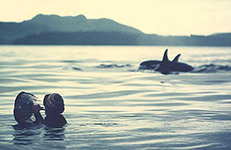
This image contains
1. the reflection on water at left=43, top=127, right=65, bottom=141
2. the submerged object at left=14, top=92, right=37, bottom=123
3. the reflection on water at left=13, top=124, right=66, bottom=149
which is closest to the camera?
the reflection on water at left=13, top=124, right=66, bottom=149

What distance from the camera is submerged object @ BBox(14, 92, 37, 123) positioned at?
855 cm

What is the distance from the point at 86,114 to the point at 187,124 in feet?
8.76

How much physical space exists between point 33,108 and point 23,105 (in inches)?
7.3

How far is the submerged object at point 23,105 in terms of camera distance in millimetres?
8547

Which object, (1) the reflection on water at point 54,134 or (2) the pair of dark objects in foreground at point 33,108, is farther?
(2) the pair of dark objects in foreground at point 33,108

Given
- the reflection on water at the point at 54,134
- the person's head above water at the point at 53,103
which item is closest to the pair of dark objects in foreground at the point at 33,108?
the person's head above water at the point at 53,103

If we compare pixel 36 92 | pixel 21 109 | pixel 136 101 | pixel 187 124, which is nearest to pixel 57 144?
pixel 21 109

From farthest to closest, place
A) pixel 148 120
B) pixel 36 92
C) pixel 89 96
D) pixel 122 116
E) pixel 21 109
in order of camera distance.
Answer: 1. pixel 36 92
2. pixel 89 96
3. pixel 122 116
4. pixel 148 120
5. pixel 21 109

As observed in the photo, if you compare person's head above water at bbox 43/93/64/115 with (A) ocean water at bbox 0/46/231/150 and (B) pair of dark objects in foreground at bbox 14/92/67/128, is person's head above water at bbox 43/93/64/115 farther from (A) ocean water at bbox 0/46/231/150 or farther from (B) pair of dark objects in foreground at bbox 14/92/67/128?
(A) ocean water at bbox 0/46/231/150

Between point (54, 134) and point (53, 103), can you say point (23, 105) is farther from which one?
point (54, 134)

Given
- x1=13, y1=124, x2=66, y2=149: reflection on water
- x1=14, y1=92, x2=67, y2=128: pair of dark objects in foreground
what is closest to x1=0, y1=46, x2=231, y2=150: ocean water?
x1=13, y1=124, x2=66, y2=149: reflection on water

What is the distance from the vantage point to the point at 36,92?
676 inches

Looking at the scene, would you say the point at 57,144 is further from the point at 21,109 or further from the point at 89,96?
the point at 89,96

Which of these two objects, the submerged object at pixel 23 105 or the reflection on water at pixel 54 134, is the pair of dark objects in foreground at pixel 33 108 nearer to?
the submerged object at pixel 23 105
